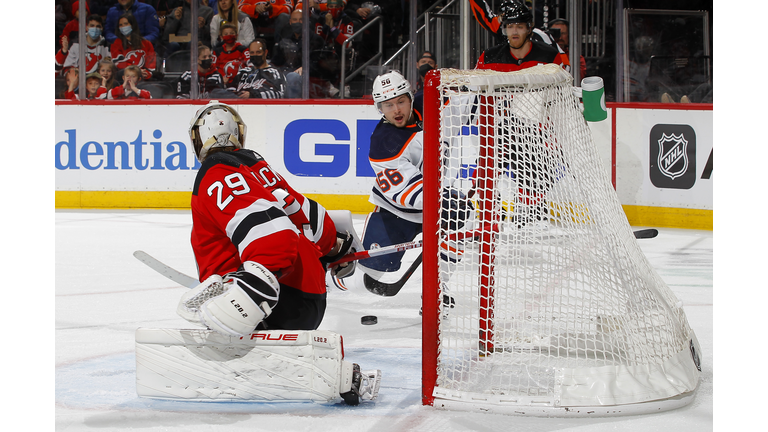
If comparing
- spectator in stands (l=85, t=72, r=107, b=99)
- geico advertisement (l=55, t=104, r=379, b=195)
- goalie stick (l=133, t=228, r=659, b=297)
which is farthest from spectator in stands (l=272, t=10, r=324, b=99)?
goalie stick (l=133, t=228, r=659, b=297)

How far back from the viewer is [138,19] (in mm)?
6164

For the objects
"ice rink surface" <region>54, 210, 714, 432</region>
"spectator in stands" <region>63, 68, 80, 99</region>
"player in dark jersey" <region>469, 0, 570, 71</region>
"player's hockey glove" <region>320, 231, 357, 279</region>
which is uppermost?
"spectator in stands" <region>63, 68, 80, 99</region>

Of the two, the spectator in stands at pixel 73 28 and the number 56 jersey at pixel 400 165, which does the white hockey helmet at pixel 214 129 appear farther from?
the spectator in stands at pixel 73 28

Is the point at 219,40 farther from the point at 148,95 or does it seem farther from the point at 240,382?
the point at 240,382

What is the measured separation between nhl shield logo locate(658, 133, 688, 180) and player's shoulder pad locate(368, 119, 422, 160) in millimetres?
2874

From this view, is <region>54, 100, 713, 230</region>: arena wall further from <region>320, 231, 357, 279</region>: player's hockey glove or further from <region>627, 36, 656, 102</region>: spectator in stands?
→ <region>320, 231, 357, 279</region>: player's hockey glove

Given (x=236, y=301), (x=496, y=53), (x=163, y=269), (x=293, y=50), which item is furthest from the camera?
Answer: (x=293, y=50)

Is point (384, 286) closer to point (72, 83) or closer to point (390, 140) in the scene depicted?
point (390, 140)

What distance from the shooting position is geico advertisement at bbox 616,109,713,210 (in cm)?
493

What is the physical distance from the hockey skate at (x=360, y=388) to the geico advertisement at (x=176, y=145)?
3.96 meters

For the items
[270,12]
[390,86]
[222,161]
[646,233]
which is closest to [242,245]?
[222,161]

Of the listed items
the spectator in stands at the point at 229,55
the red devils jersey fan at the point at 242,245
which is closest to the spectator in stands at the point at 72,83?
the spectator in stands at the point at 229,55

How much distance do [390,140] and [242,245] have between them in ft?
4.17

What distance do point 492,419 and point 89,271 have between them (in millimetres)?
2535
